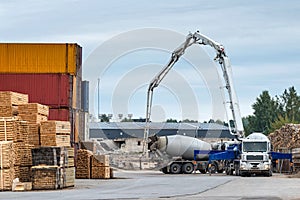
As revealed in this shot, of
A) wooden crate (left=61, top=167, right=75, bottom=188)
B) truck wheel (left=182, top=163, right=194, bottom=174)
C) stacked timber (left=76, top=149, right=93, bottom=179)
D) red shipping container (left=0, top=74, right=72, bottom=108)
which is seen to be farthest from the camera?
truck wheel (left=182, top=163, right=194, bottom=174)

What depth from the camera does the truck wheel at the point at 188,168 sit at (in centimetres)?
5725

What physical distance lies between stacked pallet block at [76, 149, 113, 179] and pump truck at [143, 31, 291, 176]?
9.09 metres

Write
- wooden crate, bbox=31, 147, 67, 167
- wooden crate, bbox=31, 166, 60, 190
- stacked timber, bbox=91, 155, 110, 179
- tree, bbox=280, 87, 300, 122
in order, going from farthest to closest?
1. tree, bbox=280, 87, 300, 122
2. stacked timber, bbox=91, 155, 110, 179
3. wooden crate, bbox=31, 147, 67, 167
4. wooden crate, bbox=31, 166, 60, 190

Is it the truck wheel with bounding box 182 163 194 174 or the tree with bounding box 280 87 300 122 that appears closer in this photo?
the truck wheel with bounding box 182 163 194 174

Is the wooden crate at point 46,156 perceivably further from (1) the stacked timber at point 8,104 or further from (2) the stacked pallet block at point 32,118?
(1) the stacked timber at point 8,104

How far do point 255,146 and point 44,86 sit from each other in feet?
47.6

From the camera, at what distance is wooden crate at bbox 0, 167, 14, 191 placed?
33750mm

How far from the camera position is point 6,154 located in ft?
111

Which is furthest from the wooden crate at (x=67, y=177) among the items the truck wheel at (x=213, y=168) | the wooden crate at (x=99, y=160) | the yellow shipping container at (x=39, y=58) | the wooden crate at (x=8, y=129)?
the truck wheel at (x=213, y=168)

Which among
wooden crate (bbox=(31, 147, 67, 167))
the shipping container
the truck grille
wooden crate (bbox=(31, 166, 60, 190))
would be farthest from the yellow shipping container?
→ the truck grille

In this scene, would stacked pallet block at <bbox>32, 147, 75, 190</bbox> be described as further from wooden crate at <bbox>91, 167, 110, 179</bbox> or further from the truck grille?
the truck grille

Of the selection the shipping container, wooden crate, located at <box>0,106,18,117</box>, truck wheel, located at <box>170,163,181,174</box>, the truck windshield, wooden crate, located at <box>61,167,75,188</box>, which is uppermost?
the shipping container

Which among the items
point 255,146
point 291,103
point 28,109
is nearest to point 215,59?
point 255,146

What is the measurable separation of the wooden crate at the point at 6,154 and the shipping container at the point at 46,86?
30.9 feet
